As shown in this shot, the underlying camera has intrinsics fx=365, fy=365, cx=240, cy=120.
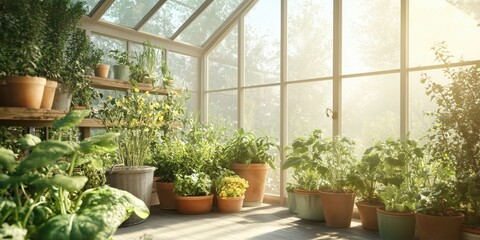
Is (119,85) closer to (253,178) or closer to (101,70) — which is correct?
(101,70)

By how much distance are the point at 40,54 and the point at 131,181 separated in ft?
4.76

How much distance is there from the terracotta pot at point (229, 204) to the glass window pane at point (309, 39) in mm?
1797

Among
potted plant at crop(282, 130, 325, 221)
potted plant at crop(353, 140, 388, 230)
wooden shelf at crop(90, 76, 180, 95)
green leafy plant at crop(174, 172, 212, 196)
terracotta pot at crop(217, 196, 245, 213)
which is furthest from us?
wooden shelf at crop(90, 76, 180, 95)

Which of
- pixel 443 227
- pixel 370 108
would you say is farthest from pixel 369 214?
pixel 370 108

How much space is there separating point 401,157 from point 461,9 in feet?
5.42

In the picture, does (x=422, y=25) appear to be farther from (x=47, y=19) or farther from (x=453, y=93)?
(x=47, y=19)

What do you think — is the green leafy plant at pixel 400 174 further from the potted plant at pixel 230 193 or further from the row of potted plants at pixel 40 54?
the row of potted plants at pixel 40 54

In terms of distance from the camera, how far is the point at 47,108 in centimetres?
324

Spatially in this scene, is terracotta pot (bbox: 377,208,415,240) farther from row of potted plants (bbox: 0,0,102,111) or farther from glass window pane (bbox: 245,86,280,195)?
row of potted plants (bbox: 0,0,102,111)

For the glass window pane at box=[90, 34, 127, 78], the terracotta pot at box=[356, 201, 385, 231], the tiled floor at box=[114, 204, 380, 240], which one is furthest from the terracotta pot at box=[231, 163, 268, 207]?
the glass window pane at box=[90, 34, 127, 78]

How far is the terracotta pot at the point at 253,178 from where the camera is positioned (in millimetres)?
4620

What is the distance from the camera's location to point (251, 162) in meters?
4.69

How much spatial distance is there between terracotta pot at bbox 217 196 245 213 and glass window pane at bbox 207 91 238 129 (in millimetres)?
1471

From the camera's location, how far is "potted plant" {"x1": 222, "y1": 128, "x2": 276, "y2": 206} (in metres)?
4.62
